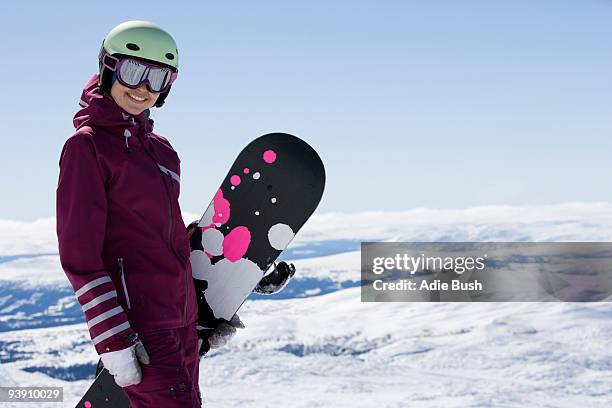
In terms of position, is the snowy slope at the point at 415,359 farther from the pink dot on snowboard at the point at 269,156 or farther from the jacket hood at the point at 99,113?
the jacket hood at the point at 99,113

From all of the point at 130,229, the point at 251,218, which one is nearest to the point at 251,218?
the point at 251,218

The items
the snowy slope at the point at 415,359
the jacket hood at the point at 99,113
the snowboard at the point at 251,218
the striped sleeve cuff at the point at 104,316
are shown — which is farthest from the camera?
the snowy slope at the point at 415,359

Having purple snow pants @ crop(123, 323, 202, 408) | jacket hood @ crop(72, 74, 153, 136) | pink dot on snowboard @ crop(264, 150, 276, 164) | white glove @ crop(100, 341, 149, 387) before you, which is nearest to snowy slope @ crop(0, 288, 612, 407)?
pink dot on snowboard @ crop(264, 150, 276, 164)

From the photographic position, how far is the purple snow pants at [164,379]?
2.48m

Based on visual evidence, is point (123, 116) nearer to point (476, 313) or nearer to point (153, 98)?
point (153, 98)

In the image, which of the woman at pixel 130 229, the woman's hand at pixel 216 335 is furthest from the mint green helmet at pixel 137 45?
the woman's hand at pixel 216 335

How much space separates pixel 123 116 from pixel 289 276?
106cm

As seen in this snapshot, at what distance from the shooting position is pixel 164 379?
2484 millimetres

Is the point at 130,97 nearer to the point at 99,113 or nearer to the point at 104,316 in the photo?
the point at 99,113

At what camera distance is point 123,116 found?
2.60 meters

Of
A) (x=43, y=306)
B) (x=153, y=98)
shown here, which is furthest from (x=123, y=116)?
(x=43, y=306)

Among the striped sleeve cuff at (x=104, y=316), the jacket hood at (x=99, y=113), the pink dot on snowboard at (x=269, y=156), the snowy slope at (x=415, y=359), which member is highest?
the jacket hood at (x=99, y=113)

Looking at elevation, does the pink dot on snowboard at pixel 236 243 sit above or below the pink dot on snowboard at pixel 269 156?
below

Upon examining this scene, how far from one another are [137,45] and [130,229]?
666mm
